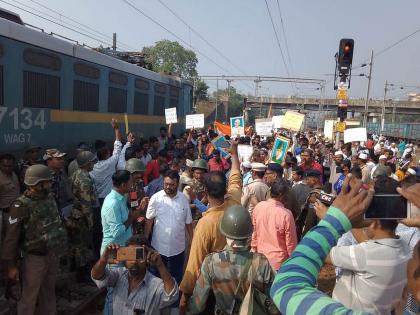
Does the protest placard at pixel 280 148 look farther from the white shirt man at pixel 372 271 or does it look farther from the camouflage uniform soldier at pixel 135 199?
the white shirt man at pixel 372 271

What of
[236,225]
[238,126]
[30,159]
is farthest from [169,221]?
[238,126]

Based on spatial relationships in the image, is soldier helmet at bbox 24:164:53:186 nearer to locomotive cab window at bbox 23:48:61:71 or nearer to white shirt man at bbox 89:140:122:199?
white shirt man at bbox 89:140:122:199

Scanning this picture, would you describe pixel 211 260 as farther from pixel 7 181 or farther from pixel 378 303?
pixel 7 181

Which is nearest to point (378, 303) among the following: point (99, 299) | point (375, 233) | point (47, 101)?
point (375, 233)

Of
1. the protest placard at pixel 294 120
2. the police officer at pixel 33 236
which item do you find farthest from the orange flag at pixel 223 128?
the police officer at pixel 33 236

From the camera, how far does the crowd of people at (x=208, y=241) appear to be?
136 centimetres

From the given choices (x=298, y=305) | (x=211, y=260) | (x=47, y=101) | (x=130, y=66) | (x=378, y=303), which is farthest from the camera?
(x=130, y=66)

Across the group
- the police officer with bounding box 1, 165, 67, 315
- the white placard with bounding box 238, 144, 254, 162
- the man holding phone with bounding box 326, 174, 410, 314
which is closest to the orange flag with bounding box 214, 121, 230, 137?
the white placard with bounding box 238, 144, 254, 162

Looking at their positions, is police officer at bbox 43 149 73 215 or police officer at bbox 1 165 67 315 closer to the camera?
police officer at bbox 1 165 67 315

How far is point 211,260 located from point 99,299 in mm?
2863

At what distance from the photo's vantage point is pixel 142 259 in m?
2.56

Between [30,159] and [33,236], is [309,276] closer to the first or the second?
[33,236]

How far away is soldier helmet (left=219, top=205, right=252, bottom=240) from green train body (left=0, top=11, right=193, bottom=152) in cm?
479

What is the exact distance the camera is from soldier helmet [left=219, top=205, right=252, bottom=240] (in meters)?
2.53
